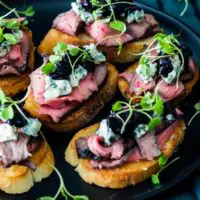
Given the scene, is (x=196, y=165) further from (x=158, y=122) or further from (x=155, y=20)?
(x=155, y=20)

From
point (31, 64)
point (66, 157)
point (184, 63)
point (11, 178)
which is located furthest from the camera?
point (31, 64)

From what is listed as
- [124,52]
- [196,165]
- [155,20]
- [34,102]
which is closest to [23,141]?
[34,102]

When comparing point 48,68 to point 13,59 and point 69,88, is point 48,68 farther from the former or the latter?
point 13,59

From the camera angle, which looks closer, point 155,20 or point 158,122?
point 158,122

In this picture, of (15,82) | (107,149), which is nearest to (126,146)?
(107,149)

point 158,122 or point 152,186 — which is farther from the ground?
point 158,122

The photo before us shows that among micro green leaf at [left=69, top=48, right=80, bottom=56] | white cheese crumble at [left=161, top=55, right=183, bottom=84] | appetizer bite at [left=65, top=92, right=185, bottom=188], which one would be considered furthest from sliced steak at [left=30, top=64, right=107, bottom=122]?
white cheese crumble at [left=161, top=55, right=183, bottom=84]

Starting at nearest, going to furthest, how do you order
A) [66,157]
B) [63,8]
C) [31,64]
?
[66,157] < [31,64] < [63,8]
